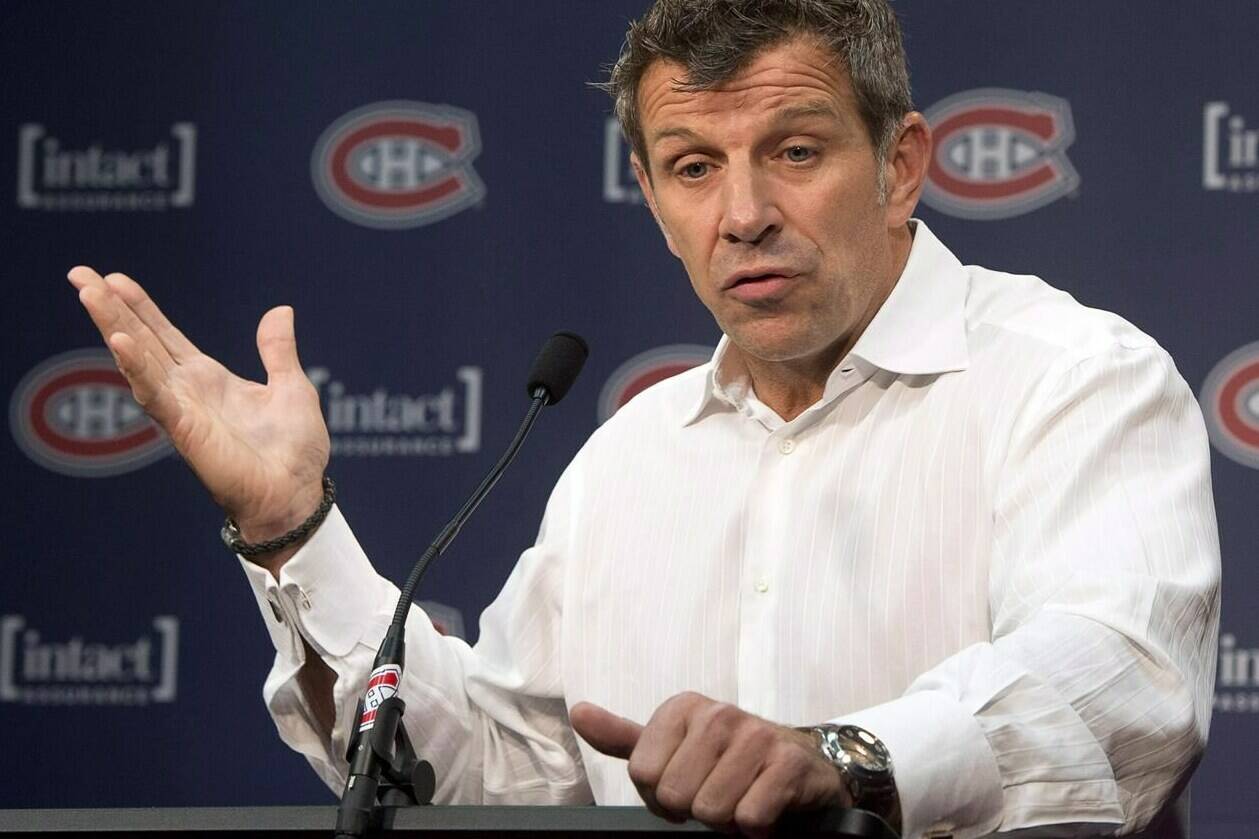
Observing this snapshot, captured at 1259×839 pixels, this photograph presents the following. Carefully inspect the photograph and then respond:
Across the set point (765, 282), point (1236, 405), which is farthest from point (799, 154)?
point (1236, 405)

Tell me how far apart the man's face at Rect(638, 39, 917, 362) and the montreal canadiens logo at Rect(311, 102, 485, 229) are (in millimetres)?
1532

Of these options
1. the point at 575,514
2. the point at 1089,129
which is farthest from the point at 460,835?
the point at 1089,129

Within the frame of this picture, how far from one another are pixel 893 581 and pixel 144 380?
0.98 m

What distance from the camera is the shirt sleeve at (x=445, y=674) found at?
2291 mm

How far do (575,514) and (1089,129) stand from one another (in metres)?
1.62

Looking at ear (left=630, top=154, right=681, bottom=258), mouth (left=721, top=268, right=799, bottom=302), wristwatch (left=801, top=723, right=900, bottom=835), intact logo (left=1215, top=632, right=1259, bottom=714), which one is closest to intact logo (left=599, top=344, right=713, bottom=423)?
ear (left=630, top=154, right=681, bottom=258)

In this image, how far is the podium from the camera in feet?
4.78

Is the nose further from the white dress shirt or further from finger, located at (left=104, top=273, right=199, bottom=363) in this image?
finger, located at (left=104, top=273, right=199, bottom=363)

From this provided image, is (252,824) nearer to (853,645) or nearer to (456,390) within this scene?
(853,645)

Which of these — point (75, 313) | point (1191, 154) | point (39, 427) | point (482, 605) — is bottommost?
point (482, 605)

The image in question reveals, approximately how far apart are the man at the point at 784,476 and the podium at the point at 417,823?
0.51 m

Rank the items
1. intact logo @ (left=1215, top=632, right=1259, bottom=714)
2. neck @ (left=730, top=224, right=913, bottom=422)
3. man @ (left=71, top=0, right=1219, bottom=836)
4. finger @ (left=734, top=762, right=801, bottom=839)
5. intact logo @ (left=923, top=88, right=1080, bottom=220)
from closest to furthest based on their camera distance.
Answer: finger @ (left=734, top=762, right=801, bottom=839) < man @ (left=71, top=0, right=1219, bottom=836) < neck @ (left=730, top=224, right=913, bottom=422) < intact logo @ (left=1215, top=632, right=1259, bottom=714) < intact logo @ (left=923, top=88, right=1080, bottom=220)

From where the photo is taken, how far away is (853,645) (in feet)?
7.65

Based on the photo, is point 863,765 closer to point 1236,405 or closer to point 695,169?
point 695,169
